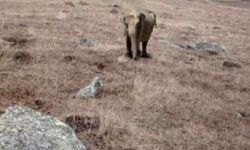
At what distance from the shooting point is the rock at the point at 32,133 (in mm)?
8758

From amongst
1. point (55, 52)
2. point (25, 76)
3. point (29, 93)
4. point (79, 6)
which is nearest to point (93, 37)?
point (55, 52)

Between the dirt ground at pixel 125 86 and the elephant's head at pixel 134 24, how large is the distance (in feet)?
3.50

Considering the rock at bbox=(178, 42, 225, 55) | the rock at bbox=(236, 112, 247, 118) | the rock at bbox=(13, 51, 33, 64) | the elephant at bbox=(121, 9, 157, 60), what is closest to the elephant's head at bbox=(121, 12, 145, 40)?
the elephant at bbox=(121, 9, 157, 60)

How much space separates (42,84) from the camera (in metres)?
15.4

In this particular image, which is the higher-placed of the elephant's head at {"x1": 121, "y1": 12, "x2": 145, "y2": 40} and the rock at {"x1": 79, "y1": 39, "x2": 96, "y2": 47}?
the elephant's head at {"x1": 121, "y1": 12, "x2": 145, "y2": 40}

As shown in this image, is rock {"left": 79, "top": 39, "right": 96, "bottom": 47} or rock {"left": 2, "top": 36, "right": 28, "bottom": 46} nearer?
rock {"left": 2, "top": 36, "right": 28, "bottom": 46}

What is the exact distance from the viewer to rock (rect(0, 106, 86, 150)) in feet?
28.7

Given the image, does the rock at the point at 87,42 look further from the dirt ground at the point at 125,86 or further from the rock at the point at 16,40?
the rock at the point at 16,40

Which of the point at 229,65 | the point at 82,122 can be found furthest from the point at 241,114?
the point at 229,65

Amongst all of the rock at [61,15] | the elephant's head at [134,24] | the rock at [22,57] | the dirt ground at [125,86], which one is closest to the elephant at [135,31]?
the elephant's head at [134,24]

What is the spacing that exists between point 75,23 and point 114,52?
8.23 metres

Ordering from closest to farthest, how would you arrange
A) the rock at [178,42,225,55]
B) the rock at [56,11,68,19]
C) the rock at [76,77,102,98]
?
the rock at [76,77,102,98], the rock at [178,42,225,55], the rock at [56,11,68,19]

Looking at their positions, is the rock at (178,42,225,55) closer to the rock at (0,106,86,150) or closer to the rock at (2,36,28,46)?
the rock at (2,36,28,46)

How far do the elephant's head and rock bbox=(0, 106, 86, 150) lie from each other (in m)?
12.0
